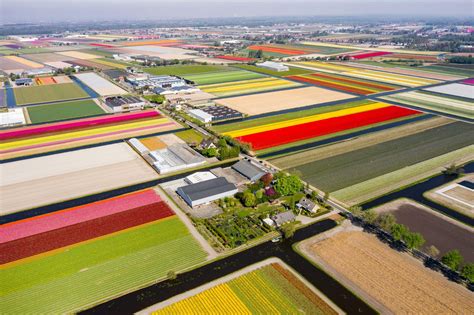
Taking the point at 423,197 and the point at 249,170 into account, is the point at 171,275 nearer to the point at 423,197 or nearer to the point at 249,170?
the point at 249,170

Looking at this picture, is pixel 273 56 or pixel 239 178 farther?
pixel 273 56

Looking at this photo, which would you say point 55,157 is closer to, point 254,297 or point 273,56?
point 254,297

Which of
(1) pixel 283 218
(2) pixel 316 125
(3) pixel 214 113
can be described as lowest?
(1) pixel 283 218

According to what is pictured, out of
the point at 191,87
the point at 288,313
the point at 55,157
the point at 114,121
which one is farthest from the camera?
the point at 191,87

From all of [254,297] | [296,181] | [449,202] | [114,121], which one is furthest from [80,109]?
[449,202]

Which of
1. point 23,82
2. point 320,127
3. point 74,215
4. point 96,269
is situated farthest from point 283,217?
point 23,82

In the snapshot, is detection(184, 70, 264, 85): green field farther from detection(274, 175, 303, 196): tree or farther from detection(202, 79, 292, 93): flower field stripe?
detection(274, 175, 303, 196): tree

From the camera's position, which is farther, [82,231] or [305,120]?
[305,120]
